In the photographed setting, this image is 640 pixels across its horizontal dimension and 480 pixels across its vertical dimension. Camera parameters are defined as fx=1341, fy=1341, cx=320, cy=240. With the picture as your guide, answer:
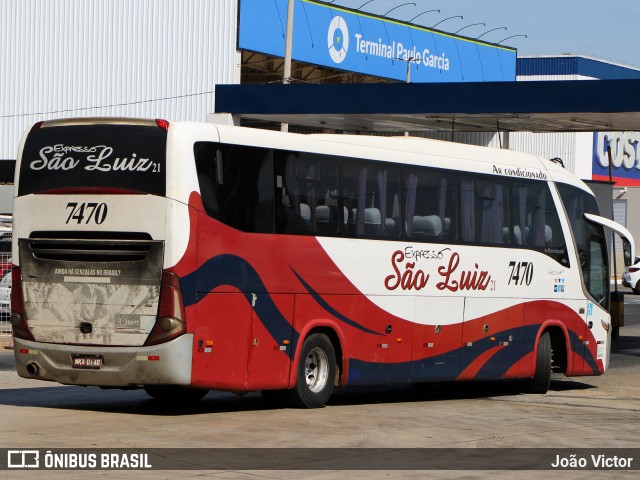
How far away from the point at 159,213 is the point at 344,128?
21177mm

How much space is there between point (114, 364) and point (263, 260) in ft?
6.94

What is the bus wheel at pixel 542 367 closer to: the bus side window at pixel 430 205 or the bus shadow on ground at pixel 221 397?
the bus shadow on ground at pixel 221 397

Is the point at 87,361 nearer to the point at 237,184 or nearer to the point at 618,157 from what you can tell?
the point at 237,184

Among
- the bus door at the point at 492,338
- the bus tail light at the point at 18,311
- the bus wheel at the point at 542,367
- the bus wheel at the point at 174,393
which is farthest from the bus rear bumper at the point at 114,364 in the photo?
the bus wheel at the point at 542,367

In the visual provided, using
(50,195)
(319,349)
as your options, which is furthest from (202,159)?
(319,349)

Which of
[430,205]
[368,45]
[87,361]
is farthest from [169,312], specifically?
[368,45]

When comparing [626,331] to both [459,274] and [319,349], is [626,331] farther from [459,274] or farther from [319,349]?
[319,349]

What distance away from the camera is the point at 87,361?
47.2ft

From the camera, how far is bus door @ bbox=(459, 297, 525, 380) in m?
18.6

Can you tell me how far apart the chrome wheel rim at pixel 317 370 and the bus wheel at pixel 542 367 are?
15.6 feet

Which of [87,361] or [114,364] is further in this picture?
[87,361]

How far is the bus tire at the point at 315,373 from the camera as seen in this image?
1585 centimetres

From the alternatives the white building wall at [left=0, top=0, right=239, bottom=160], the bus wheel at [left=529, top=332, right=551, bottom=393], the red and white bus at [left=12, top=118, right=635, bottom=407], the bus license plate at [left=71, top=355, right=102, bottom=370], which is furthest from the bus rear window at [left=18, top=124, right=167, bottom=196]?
the white building wall at [left=0, top=0, right=239, bottom=160]

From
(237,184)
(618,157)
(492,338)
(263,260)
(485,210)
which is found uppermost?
(618,157)
